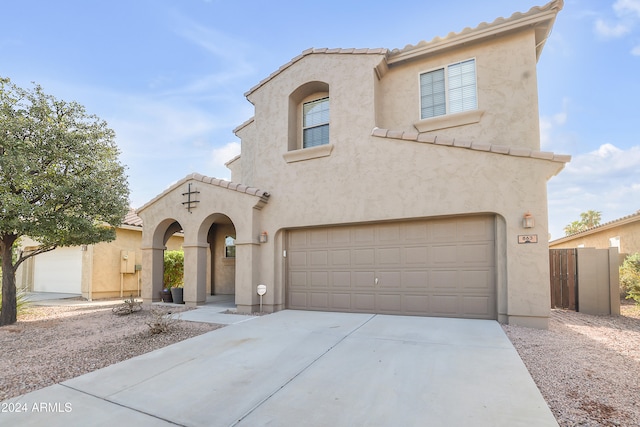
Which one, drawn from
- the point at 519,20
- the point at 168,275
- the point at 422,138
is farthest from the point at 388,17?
the point at 168,275

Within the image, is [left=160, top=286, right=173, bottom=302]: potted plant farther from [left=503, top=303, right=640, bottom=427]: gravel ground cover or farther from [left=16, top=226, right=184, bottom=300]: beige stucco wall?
[left=503, top=303, right=640, bottom=427]: gravel ground cover

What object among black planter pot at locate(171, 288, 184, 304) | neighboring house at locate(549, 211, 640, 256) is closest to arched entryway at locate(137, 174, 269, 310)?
black planter pot at locate(171, 288, 184, 304)

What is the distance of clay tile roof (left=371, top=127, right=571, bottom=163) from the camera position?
7.05m

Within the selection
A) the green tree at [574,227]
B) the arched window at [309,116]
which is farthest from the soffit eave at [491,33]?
the green tree at [574,227]

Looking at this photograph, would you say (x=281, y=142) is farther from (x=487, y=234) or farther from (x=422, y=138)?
(x=487, y=234)

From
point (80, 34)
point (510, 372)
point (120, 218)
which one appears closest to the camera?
point (510, 372)

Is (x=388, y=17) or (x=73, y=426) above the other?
(x=388, y=17)

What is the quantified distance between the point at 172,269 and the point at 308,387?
12.8 m

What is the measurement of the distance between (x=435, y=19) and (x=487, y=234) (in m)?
6.34

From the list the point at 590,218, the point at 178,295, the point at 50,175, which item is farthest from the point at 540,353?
the point at 590,218

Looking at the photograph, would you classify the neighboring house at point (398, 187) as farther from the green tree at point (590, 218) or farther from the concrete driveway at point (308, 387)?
the green tree at point (590, 218)

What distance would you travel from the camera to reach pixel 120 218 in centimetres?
1009

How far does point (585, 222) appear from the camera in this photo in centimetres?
4078

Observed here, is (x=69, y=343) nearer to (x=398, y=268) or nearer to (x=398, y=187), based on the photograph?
(x=398, y=268)
